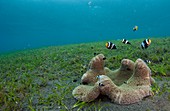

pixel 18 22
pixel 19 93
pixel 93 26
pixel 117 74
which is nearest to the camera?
pixel 117 74

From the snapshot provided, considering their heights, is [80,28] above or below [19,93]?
above

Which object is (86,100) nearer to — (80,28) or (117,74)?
(117,74)

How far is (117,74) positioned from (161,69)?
2004 millimetres

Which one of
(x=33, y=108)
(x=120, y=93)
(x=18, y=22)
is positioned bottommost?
(x=33, y=108)

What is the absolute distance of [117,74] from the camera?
16.2ft

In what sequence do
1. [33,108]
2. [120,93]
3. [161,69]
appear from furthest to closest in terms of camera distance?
[161,69], [33,108], [120,93]

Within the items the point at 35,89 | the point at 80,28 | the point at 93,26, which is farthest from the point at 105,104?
the point at 80,28

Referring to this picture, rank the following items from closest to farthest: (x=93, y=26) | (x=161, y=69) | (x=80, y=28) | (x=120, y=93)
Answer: (x=120, y=93)
(x=161, y=69)
(x=93, y=26)
(x=80, y=28)

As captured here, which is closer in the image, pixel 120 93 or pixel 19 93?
pixel 120 93

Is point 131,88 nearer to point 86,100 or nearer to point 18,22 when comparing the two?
point 86,100

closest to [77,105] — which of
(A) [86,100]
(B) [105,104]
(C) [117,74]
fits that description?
(A) [86,100]

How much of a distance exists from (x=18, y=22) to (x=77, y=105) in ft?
263

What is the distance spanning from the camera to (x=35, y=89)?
570 centimetres

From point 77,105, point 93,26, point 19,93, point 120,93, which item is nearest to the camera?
point 120,93
